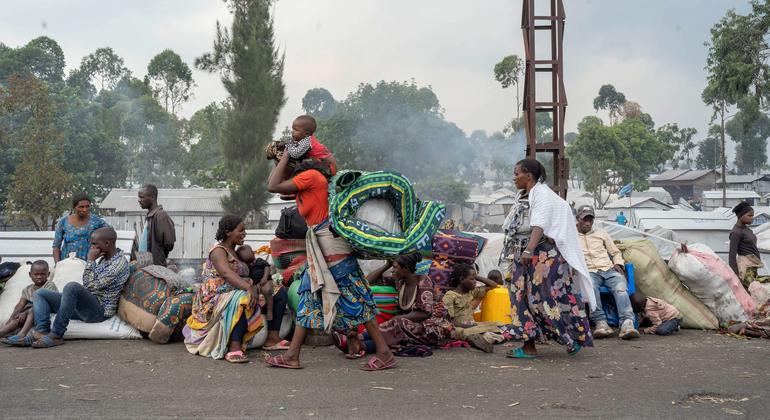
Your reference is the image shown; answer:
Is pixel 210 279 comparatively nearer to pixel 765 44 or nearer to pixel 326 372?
pixel 326 372

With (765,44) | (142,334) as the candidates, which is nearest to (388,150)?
(765,44)

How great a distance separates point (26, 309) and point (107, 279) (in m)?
0.80

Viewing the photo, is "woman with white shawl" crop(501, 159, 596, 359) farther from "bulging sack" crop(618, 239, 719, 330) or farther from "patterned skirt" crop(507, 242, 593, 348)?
"bulging sack" crop(618, 239, 719, 330)

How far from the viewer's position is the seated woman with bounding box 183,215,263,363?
5.63m

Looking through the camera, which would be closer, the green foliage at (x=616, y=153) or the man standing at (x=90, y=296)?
the man standing at (x=90, y=296)

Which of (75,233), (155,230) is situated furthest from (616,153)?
(75,233)

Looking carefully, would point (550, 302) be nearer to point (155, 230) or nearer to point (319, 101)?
point (155, 230)

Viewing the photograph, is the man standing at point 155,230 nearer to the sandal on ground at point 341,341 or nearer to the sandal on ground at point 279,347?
the sandal on ground at point 279,347

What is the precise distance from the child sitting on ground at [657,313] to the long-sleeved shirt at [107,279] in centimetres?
520

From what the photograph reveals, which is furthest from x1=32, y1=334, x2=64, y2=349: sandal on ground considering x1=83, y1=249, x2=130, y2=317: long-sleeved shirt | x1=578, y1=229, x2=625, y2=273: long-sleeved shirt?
x1=578, y1=229, x2=625, y2=273: long-sleeved shirt

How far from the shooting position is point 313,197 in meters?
5.24

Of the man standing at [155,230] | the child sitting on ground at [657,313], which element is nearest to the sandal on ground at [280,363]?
the man standing at [155,230]

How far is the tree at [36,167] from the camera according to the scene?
2323 cm

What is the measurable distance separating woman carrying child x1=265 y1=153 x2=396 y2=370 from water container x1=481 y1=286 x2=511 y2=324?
2303 mm
